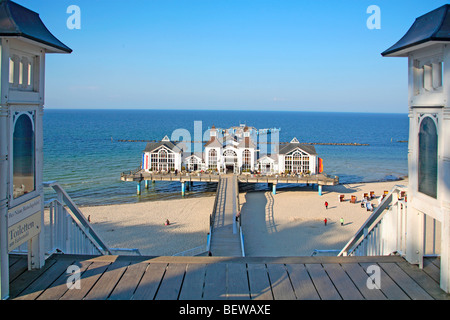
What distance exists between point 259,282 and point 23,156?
3.53 meters

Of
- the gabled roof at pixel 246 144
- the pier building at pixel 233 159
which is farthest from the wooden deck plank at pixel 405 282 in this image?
the gabled roof at pixel 246 144

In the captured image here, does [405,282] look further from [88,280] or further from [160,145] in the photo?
[160,145]

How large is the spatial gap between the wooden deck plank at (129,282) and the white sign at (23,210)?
58.7 inches

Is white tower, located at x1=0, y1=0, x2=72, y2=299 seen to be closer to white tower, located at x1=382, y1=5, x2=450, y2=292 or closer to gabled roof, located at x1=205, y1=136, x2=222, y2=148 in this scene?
white tower, located at x1=382, y1=5, x2=450, y2=292

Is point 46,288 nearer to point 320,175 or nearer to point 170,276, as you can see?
point 170,276

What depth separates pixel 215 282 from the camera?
5180 mm

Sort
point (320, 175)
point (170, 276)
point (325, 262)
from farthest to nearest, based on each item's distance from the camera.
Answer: point (320, 175) < point (325, 262) < point (170, 276)

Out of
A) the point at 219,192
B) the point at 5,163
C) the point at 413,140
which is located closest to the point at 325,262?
the point at 413,140

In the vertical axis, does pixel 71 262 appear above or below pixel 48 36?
below

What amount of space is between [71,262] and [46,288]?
81 cm

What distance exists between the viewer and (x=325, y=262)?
575 cm

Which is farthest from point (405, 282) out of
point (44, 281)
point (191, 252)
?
point (191, 252)

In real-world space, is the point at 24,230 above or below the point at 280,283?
above

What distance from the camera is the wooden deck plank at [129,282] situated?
4.81m
